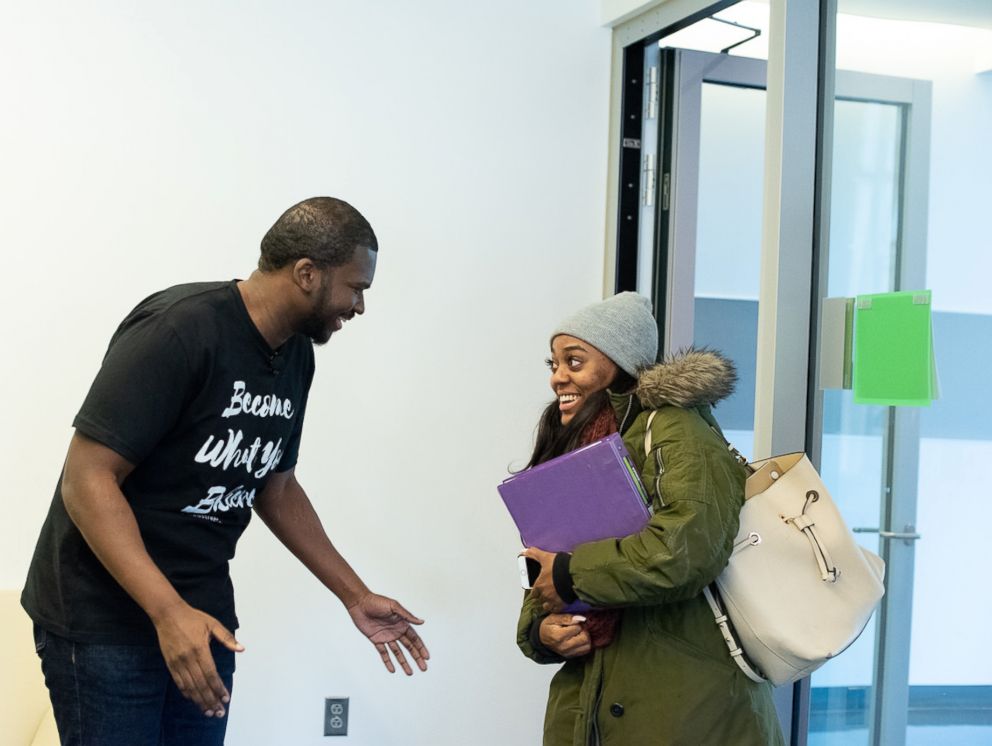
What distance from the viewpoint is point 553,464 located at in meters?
1.87

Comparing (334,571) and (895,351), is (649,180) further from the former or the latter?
(334,571)

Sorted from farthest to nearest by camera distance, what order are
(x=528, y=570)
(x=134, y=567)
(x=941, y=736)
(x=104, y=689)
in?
(x=941, y=736)
(x=528, y=570)
(x=104, y=689)
(x=134, y=567)

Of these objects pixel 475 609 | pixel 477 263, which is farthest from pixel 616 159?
pixel 475 609

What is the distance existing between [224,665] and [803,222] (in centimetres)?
162

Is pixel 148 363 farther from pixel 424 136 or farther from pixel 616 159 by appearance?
pixel 616 159

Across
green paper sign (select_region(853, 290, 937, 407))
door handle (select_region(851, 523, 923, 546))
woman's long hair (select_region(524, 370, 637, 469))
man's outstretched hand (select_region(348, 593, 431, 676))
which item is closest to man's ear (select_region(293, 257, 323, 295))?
woman's long hair (select_region(524, 370, 637, 469))

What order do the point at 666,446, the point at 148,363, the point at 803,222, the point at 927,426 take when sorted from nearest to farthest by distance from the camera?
the point at 148,363 → the point at 666,446 → the point at 927,426 → the point at 803,222

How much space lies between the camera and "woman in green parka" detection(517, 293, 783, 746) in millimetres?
1756

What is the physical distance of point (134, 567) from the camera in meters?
1.61

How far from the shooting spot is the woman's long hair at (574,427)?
2.00m

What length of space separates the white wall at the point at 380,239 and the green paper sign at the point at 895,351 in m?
1.18

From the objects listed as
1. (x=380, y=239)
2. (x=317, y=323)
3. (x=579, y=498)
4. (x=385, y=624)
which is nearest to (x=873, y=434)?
(x=579, y=498)

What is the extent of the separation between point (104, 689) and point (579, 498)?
2.68 feet

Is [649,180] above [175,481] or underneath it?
above
